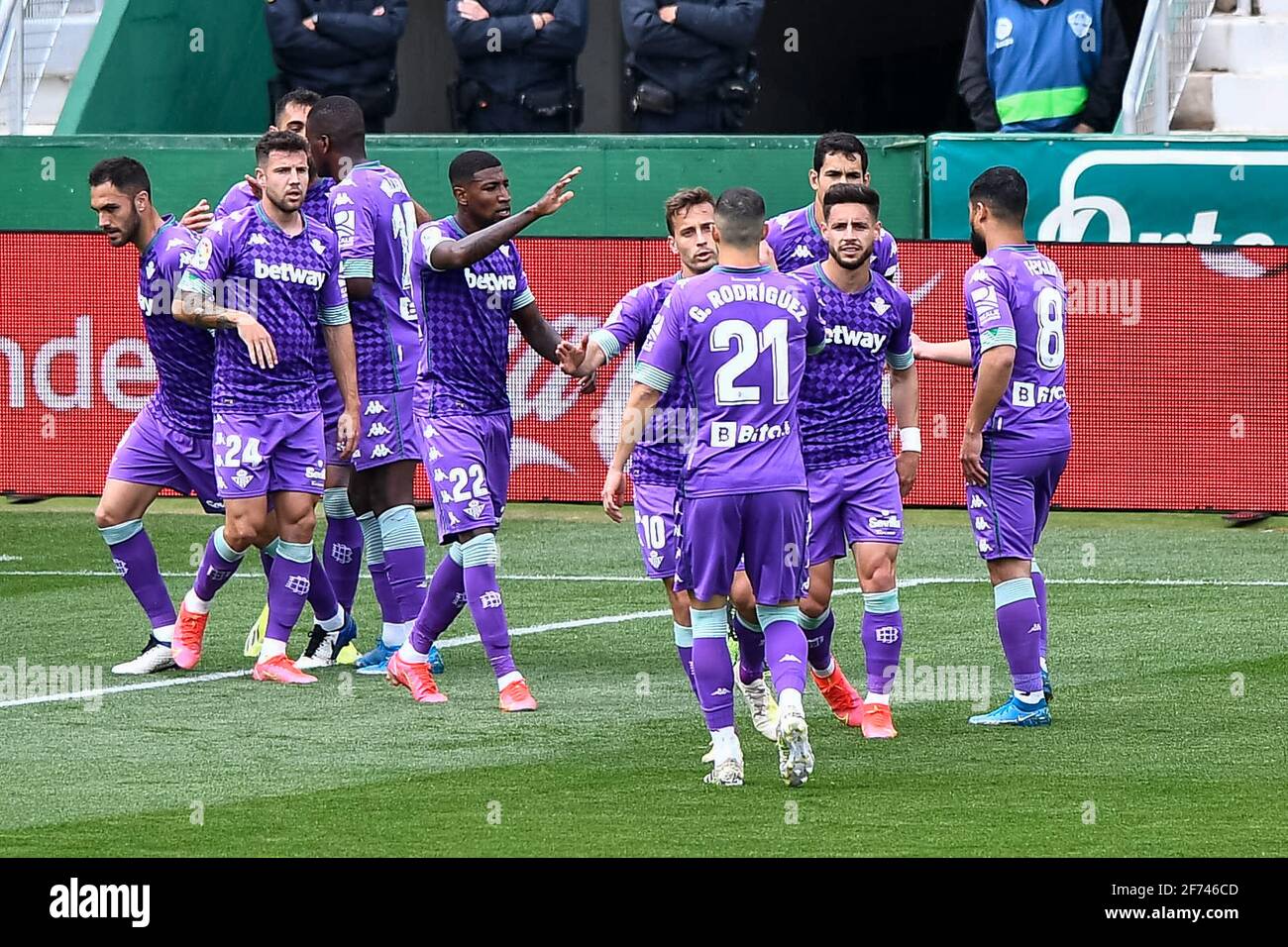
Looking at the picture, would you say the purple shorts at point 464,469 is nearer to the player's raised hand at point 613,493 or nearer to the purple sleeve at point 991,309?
the player's raised hand at point 613,493

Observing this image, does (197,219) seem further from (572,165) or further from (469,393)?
(572,165)

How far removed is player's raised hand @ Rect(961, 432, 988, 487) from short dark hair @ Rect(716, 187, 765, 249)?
154 centimetres

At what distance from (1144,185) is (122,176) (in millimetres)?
7857

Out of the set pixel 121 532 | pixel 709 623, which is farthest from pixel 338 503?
pixel 709 623

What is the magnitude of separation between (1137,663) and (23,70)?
11748mm

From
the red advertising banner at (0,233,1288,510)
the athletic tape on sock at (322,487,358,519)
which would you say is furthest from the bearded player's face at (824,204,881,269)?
the red advertising banner at (0,233,1288,510)

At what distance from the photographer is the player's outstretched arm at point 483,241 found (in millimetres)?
8891

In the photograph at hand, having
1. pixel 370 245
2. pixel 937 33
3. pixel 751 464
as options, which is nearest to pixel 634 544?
pixel 370 245

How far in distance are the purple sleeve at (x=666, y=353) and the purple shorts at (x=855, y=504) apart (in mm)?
1152

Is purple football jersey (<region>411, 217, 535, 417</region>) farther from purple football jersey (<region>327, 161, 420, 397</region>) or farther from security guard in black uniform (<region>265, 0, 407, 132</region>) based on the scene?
security guard in black uniform (<region>265, 0, 407, 132</region>)

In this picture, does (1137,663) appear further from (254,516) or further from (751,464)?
(254,516)

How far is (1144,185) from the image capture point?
50.9 ft

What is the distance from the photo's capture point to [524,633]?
11406 millimetres

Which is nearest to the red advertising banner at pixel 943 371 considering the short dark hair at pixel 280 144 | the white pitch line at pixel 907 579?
the white pitch line at pixel 907 579
